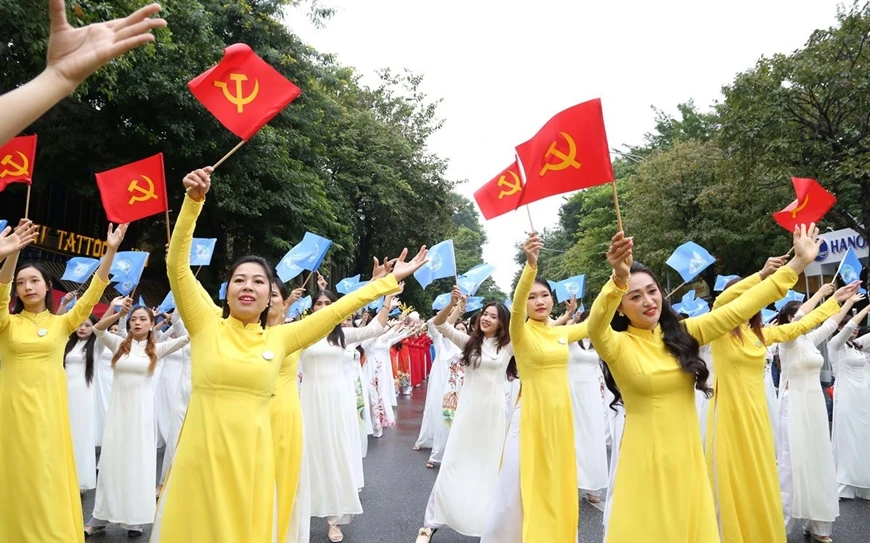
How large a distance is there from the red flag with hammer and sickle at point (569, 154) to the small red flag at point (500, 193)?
1.67m

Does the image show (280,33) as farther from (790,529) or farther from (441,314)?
(790,529)

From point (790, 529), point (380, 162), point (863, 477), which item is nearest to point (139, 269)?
point (790, 529)

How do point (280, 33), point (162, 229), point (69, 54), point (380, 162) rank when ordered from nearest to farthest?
point (69, 54)
point (280, 33)
point (162, 229)
point (380, 162)

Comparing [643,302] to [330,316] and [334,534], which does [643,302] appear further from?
[334,534]

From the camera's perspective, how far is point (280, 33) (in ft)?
52.0

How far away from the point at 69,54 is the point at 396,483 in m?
6.60

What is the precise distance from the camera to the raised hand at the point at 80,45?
1.48 metres

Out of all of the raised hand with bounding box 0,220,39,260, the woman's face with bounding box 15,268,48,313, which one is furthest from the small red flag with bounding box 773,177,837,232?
the woman's face with bounding box 15,268,48,313

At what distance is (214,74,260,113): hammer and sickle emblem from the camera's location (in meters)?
3.91

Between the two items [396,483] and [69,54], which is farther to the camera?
[396,483]

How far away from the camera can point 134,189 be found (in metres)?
5.26

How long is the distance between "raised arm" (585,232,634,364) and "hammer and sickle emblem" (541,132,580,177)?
848 millimetres

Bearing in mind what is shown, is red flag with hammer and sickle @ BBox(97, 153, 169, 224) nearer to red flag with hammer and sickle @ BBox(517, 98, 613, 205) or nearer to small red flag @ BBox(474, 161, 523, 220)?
small red flag @ BBox(474, 161, 523, 220)

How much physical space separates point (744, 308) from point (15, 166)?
516 cm
